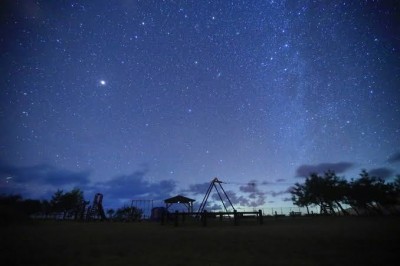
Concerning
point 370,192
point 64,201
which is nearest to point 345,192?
point 370,192

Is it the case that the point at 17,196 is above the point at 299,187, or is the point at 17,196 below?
below

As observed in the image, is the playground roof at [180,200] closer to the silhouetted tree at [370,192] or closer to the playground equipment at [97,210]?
the playground equipment at [97,210]

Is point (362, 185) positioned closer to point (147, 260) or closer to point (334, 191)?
point (334, 191)

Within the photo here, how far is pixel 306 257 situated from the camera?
5832 millimetres

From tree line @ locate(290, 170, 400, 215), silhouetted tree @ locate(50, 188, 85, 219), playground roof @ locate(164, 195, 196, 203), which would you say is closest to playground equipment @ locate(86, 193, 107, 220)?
playground roof @ locate(164, 195, 196, 203)

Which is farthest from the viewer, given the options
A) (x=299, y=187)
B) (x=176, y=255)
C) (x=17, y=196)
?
(x=299, y=187)

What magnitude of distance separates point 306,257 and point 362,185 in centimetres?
5117

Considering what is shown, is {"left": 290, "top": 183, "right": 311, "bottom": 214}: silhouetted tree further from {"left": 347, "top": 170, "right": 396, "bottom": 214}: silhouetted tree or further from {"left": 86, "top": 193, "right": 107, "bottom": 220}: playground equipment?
{"left": 86, "top": 193, "right": 107, "bottom": 220}: playground equipment

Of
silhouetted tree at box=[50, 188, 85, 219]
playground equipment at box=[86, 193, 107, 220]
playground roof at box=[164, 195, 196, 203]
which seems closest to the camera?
playground roof at box=[164, 195, 196, 203]

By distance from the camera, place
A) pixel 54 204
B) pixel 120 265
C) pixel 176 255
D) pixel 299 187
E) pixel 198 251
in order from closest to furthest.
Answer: pixel 120 265 → pixel 176 255 → pixel 198 251 → pixel 299 187 → pixel 54 204

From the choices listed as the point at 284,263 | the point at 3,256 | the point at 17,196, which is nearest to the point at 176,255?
the point at 284,263

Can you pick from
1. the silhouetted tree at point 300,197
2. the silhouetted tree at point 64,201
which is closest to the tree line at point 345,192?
the silhouetted tree at point 300,197

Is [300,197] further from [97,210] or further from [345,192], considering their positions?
[97,210]

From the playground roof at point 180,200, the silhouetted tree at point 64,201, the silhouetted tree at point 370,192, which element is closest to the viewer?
the playground roof at point 180,200
